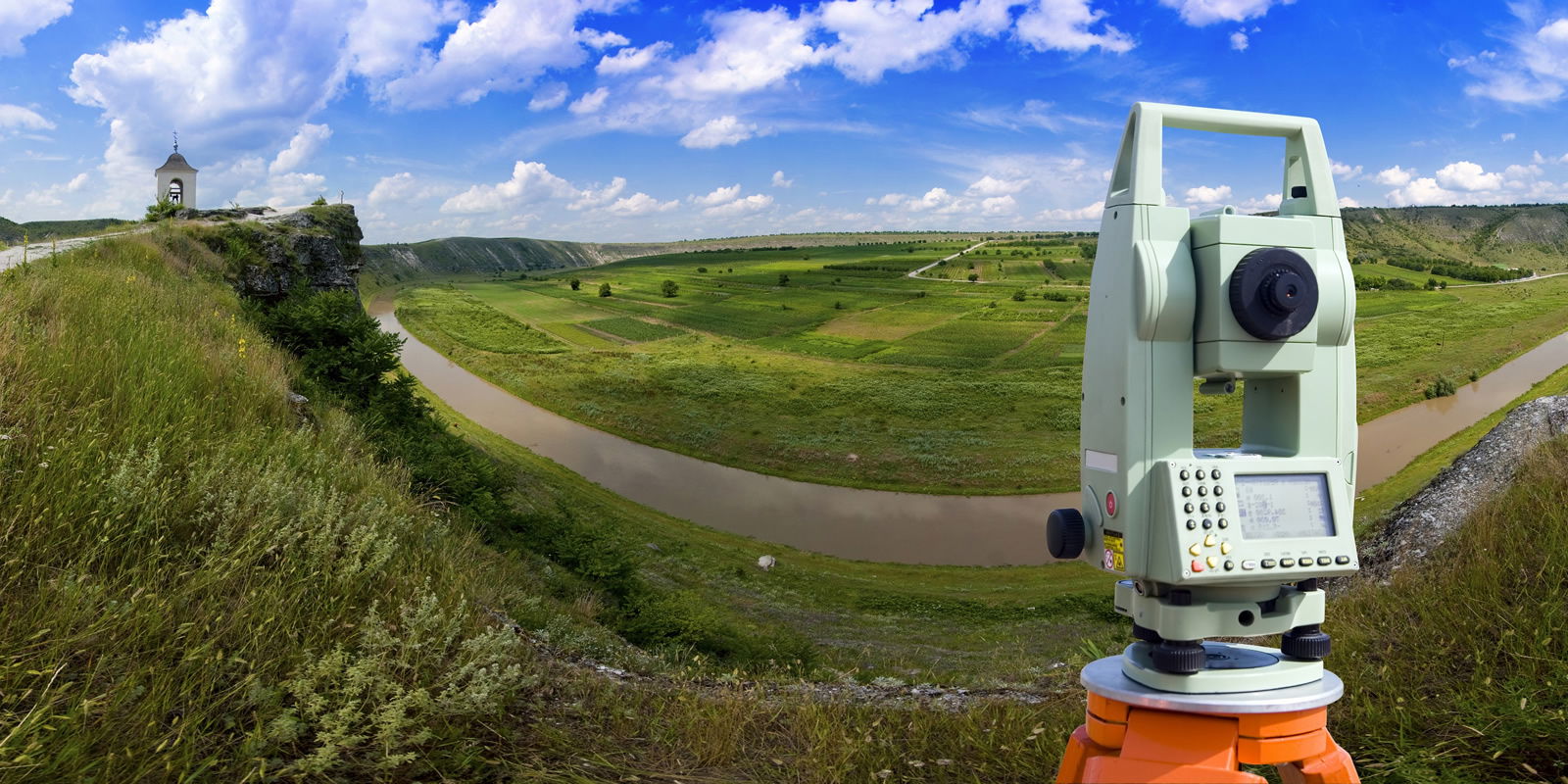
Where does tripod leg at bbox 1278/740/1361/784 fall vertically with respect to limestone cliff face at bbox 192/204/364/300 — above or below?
below

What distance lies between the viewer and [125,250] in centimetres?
1357

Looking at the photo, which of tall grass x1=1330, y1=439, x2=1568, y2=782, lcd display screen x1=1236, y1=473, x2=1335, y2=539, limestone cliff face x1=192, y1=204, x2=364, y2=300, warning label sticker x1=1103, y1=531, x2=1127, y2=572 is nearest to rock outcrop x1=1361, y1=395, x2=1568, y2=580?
tall grass x1=1330, y1=439, x2=1568, y2=782

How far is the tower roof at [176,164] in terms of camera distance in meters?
32.5

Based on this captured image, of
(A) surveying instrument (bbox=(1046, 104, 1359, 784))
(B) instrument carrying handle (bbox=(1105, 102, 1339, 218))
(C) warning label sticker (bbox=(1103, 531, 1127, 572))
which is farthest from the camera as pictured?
(B) instrument carrying handle (bbox=(1105, 102, 1339, 218))

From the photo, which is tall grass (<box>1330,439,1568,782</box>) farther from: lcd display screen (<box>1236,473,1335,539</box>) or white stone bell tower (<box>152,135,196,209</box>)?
white stone bell tower (<box>152,135,196,209</box>)

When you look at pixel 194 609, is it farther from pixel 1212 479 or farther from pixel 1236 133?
pixel 1236 133

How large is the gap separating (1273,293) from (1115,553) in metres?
1.00

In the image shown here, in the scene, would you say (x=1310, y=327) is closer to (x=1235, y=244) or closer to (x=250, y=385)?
(x=1235, y=244)

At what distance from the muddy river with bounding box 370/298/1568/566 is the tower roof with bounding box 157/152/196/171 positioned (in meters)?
11.7

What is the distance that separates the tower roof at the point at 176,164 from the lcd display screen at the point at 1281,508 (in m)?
41.4

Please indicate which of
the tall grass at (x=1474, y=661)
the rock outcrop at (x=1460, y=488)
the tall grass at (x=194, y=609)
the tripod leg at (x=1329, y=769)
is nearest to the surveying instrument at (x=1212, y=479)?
the tripod leg at (x=1329, y=769)

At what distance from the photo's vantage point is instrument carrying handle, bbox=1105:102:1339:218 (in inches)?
108

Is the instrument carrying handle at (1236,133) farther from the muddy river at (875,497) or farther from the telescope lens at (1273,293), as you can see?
the muddy river at (875,497)

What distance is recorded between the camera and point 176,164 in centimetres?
3338
